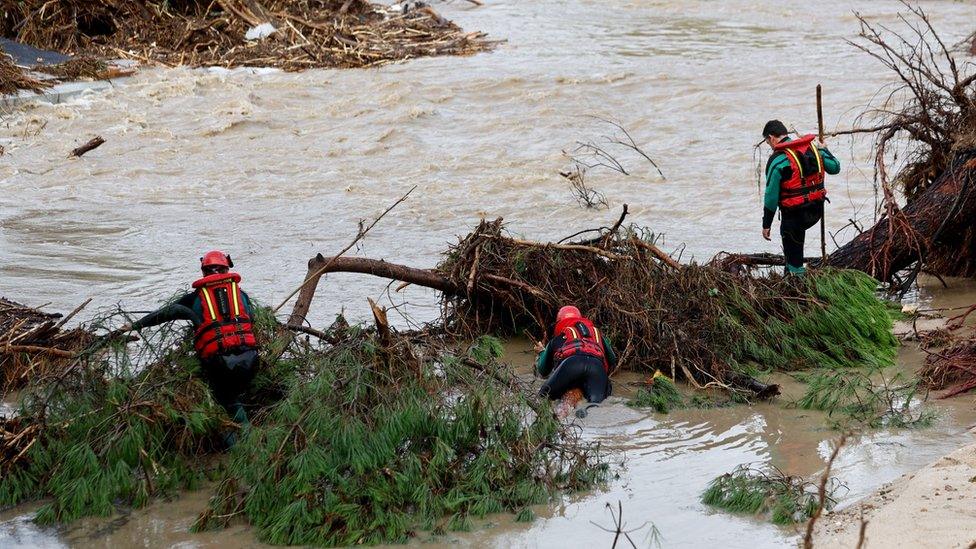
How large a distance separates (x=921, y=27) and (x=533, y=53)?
31.0 feet

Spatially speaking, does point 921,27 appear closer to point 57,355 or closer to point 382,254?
point 382,254

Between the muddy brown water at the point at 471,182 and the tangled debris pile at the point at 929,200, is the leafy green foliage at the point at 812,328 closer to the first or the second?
the muddy brown water at the point at 471,182

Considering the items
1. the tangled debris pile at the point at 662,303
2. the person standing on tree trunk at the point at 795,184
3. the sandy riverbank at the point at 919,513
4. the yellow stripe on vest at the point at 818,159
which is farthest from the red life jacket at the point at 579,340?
the yellow stripe on vest at the point at 818,159

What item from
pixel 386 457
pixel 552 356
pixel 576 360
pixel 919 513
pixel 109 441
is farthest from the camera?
pixel 552 356

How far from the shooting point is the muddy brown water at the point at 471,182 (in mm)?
7297

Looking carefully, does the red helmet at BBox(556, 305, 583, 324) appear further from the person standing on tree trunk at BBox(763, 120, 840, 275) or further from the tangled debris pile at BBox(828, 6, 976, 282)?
the tangled debris pile at BBox(828, 6, 976, 282)

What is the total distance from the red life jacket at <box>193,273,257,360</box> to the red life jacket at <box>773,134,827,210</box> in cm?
506

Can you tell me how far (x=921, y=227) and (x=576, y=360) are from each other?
170 inches

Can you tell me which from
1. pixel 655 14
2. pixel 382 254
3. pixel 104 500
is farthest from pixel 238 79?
pixel 104 500

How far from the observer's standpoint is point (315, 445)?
265 inches

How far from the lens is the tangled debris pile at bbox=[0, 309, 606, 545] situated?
21.8 ft

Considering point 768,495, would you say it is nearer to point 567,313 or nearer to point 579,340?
point 579,340

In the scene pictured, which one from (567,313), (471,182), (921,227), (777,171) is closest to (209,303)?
(567,313)

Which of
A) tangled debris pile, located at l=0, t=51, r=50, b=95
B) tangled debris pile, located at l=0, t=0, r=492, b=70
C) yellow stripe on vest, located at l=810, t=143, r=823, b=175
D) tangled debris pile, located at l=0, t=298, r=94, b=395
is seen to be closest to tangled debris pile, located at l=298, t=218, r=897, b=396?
yellow stripe on vest, located at l=810, t=143, r=823, b=175
